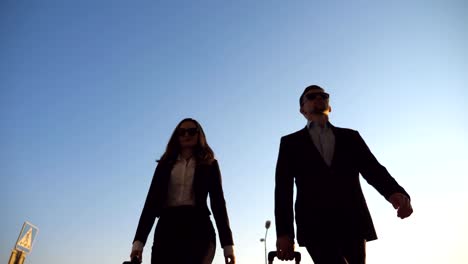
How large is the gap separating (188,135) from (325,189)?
243cm

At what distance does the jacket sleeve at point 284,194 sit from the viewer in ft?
11.8

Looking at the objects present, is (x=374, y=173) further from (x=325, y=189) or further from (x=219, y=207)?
(x=219, y=207)

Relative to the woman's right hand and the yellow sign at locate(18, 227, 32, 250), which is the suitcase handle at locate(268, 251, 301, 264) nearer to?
the woman's right hand

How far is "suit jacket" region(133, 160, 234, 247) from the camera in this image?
185 inches

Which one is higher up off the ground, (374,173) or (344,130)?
(344,130)

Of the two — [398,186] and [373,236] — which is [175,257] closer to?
[373,236]

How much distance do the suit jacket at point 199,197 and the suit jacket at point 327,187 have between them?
4.01 feet

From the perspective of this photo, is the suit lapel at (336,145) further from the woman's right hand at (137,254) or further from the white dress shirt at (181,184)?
the woman's right hand at (137,254)

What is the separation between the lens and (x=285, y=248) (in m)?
3.41

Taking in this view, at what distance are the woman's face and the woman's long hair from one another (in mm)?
57

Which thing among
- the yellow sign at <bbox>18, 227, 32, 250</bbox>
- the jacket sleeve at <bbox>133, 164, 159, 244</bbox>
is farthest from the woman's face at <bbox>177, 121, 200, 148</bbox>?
the yellow sign at <bbox>18, 227, 32, 250</bbox>

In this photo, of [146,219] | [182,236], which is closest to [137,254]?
[146,219]

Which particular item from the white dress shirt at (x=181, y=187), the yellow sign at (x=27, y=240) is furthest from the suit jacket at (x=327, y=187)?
the yellow sign at (x=27, y=240)

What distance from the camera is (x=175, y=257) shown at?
4199 mm
